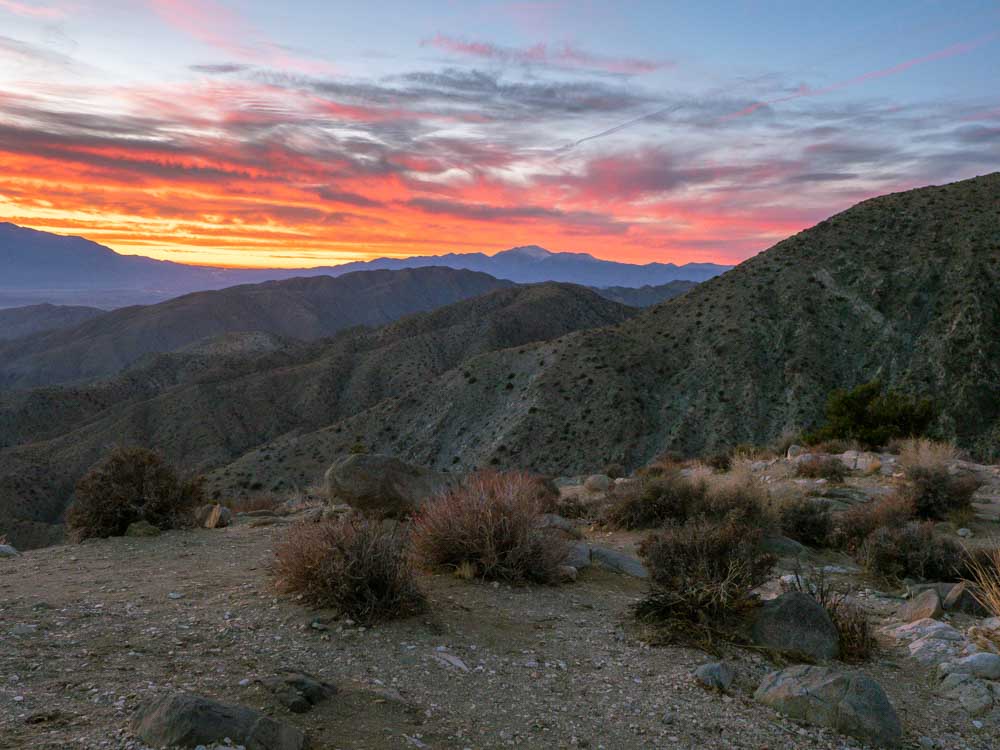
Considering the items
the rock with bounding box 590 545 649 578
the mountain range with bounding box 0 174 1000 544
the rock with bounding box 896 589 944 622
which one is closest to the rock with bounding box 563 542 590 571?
the rock with bounding box 590 545 649 578

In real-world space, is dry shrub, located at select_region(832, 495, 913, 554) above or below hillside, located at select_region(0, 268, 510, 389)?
above

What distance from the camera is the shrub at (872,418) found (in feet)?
70.6

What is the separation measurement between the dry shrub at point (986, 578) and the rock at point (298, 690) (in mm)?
6292

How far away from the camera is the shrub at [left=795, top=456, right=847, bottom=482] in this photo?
14148mm

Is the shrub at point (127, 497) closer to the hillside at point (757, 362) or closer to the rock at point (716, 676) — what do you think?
the rock at point (716, 676)

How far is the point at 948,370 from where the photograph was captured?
39969mm

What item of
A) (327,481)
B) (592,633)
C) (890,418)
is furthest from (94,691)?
(890,418)

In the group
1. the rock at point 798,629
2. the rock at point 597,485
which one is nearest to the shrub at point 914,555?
the rock at point 798,629

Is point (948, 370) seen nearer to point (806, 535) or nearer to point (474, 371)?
point (474, 371)

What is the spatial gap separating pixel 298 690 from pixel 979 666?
532 cm

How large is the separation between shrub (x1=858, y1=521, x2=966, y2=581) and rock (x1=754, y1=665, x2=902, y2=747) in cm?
424

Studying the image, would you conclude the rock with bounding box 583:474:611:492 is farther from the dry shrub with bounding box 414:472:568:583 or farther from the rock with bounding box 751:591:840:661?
the rock with bounding box 751:591:840:661

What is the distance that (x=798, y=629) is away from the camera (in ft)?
19.2

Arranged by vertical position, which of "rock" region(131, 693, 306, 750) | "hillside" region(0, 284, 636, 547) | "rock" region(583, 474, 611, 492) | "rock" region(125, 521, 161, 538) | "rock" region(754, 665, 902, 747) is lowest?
"hillside" region(0, 284, 636, 547)
